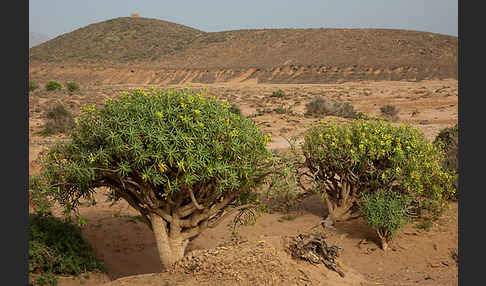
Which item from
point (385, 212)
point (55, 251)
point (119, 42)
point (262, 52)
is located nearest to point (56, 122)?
point (55, 251)

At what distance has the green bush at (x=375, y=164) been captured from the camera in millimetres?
7691

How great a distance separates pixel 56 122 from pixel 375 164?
1564 cm

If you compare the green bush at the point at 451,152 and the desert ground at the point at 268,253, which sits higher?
the green bush at the point at 451,152

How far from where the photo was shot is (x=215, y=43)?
6650 cm

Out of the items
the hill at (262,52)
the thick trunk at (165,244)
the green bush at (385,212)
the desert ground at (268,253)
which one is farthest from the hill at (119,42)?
the thick trunk at (165,244)

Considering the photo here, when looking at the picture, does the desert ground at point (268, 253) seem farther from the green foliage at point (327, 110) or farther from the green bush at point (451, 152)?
the green foliage at point (327, 110)

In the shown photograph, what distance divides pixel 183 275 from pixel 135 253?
2.88m

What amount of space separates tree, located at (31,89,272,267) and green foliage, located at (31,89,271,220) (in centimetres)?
1

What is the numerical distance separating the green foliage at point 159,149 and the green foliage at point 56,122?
1349 cm

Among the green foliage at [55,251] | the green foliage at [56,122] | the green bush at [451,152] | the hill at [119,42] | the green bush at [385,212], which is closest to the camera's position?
the green foliage at [55,251]

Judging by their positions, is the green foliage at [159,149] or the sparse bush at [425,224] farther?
the sparse bush at [425,224]

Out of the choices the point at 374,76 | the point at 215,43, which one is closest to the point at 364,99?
the point at 374,76

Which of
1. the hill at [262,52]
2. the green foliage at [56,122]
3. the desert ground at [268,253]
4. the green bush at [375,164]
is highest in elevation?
the hill at [262,52]

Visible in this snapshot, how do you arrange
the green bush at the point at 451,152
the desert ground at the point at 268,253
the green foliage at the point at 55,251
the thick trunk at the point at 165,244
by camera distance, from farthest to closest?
1. the green bush at the point at 451,152
2. the green foliage at the point at 55,251
3. the thick trunk at the point at 165,244
4. the desert ground at the point at 268,253
